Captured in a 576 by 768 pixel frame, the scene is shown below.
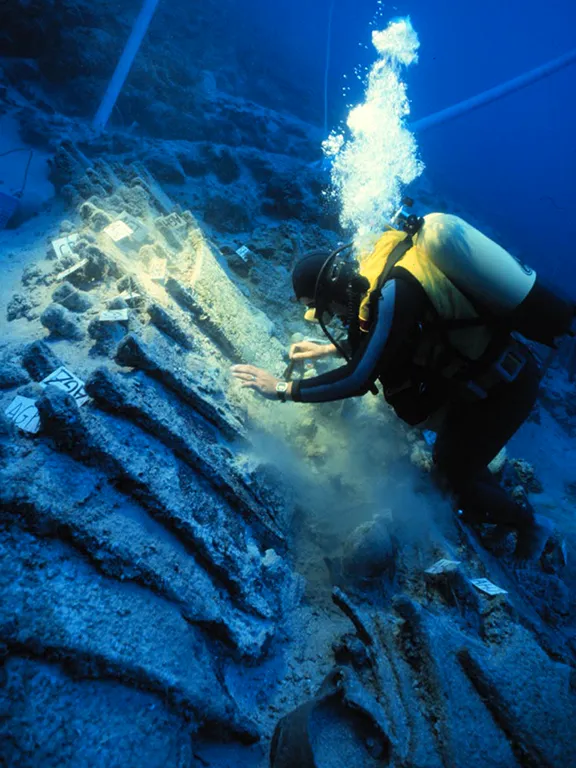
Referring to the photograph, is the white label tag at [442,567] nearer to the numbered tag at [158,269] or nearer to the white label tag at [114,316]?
the white label tag at [114,316]

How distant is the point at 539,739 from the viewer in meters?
2.08

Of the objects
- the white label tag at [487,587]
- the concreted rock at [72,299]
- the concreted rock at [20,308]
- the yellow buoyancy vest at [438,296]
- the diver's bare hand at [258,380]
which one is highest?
the yellow buoyancy vest at [438,296]

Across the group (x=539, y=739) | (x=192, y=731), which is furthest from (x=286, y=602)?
(x=539, y=739)

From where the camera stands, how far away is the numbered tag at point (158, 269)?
464 cm

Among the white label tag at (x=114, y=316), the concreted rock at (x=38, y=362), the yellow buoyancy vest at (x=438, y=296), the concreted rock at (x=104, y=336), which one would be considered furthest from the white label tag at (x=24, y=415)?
the yellow buoyancy vest at (x=438, y=296)

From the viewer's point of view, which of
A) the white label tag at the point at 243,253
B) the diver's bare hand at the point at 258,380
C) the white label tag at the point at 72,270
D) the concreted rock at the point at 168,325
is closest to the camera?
the diver's bare hand at the point at 258,380

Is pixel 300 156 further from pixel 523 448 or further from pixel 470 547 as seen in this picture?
pixel 470 547

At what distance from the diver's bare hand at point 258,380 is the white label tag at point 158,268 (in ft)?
6.45

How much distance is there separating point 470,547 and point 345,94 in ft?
128

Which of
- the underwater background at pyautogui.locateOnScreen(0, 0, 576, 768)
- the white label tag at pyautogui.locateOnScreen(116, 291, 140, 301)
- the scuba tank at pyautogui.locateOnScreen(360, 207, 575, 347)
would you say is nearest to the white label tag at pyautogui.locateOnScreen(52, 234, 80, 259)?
the underwater background at pyautogui.locateOnScreen(0, 0, 576, 768)

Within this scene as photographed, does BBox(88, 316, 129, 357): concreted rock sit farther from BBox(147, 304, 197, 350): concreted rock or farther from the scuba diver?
the scuba diver

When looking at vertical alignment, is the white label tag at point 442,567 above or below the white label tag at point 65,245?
below

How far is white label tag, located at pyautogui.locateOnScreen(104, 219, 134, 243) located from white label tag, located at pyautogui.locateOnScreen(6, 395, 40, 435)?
3430mm

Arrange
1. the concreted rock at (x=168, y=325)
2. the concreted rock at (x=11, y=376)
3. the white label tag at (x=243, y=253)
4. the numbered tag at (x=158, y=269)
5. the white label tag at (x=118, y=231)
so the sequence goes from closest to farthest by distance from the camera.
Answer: the concreted rock at (x=11, y=376) < the concreted rock at (x=168, y=325) < the numbered tag at (x=158, y=269) < the white label tag at (x=118, y=231) < the white label tag at (x=243, y=253)
